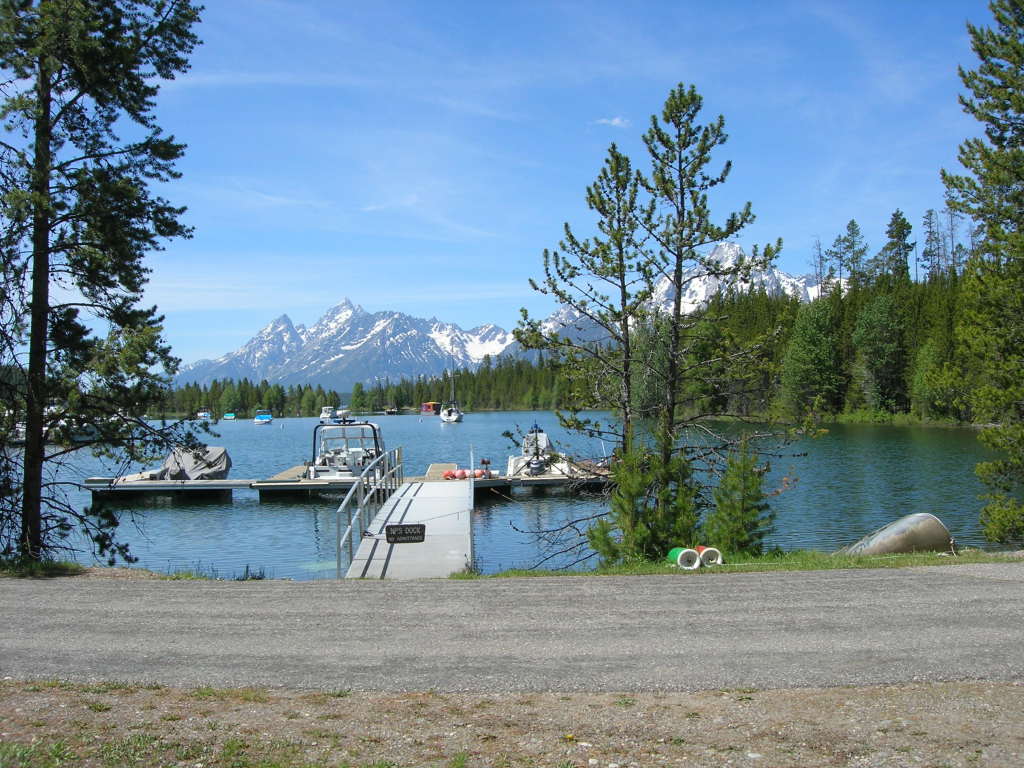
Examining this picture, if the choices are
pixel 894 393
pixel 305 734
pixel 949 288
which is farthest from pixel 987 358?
pixel 949 288

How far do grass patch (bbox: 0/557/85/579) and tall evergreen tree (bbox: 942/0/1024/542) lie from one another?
1717 cm

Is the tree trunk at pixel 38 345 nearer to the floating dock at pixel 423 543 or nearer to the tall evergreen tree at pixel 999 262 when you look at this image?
the floating dock at pixel 423 543

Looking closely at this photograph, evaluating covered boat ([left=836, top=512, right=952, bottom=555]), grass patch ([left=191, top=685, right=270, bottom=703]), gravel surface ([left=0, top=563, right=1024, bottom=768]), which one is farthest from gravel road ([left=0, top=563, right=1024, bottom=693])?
covered boat ([left=836, top=512, right=952, bottom=555])

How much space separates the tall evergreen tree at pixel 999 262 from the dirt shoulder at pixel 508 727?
13116mm

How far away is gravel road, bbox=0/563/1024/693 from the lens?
22.3 feet

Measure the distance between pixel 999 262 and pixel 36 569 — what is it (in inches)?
754

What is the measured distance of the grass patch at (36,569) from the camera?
37.3ft

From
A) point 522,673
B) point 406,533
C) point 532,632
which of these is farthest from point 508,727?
Result: point 406,533

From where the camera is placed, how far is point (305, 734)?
552 centimetres

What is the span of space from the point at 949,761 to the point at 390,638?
4.85m

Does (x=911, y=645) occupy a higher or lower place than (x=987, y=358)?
lower

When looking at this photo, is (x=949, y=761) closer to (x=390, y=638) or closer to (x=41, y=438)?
(x=390, y=638)

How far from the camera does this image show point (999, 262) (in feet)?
58.6

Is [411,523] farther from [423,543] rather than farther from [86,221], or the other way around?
[86,221]
